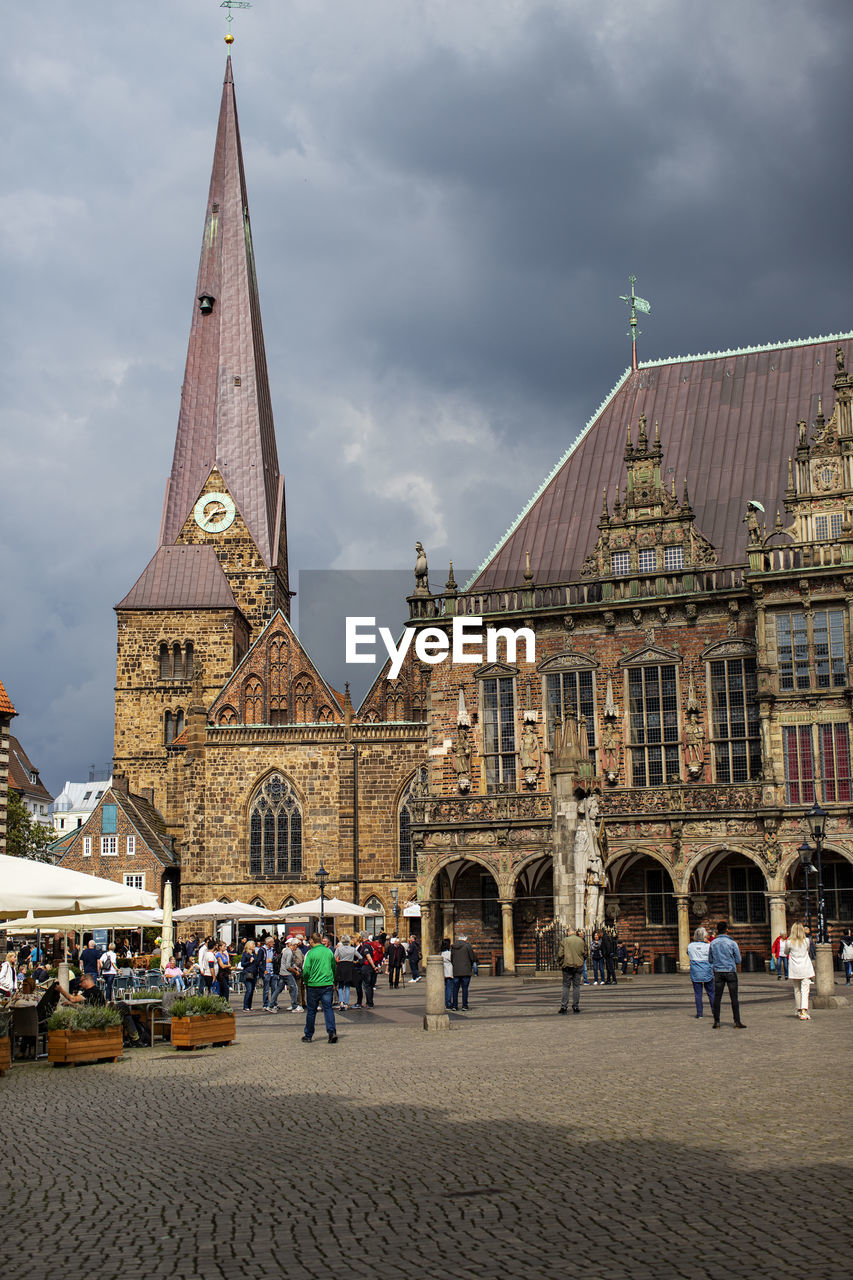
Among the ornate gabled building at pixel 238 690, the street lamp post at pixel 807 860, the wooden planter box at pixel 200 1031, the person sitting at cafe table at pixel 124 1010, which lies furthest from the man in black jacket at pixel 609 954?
the ornate gabled building at pixel 238 690

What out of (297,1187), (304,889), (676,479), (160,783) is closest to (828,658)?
(676,479)

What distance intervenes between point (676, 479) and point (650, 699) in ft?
25.9

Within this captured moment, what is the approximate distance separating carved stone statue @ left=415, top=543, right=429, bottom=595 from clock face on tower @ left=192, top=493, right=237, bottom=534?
33.2m

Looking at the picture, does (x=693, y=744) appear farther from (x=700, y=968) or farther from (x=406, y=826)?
(x=700, y=968)

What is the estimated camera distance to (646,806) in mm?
40906

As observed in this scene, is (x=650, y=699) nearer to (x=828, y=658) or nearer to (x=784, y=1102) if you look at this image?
(x=828, y=658)

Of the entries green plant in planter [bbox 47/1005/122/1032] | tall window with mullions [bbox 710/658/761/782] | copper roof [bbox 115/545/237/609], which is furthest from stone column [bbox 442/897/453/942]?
copper roof [bbox 115/545/237/609]

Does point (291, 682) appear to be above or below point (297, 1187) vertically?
above

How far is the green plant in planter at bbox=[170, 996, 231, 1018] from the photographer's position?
1928 cm

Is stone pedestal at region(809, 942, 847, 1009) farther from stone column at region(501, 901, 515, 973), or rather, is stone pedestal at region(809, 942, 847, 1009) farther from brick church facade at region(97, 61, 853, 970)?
stone column at region(501, 901, 515, 973)

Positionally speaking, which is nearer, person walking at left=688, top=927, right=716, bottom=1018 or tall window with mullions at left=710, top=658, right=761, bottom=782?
person walking at left=688, top=927, right=716, bottom=1018

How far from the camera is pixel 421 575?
46.8 m

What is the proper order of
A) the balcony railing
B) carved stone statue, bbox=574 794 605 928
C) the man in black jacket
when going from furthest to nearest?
1. the balcony railing
2. the man in black jacket
3. carved stone statue, bbox=574 794 605 928

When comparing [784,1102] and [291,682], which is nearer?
[784,1102]
